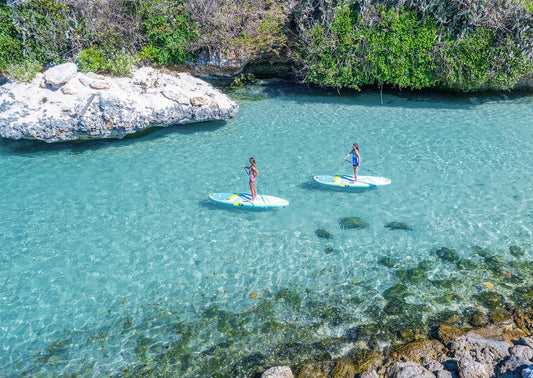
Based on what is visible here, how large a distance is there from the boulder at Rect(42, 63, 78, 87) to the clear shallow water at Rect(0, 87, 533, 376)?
2.87 meters

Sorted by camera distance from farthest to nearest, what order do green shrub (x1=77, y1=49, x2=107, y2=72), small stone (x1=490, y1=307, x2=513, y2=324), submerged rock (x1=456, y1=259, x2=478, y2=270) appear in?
green shrub (x1=77, y1=49, x2=107, y2=72) < submerged rock (x1=456, y1=259, x2=478, y2=270) < small stone (x1=490, y1=307, x2=513, y2=324)

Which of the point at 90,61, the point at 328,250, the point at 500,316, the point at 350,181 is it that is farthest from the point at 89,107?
the point at 500,316

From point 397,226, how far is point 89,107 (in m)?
13.8

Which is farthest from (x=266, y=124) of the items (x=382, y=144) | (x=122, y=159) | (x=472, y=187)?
(x=472, y=187)

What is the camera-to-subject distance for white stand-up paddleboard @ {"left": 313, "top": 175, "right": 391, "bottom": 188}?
13.4 meters

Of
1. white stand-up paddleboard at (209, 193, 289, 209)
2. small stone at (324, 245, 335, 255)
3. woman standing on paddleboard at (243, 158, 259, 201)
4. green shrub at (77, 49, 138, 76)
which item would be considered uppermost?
green shrub at (77, 49, 138, 76)

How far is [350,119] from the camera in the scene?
60.7 ft

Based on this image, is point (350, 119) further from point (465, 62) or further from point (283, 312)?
point (283, 312)

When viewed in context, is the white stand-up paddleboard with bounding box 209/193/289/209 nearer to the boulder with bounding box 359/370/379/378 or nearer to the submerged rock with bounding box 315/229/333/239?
the submerged rock with bounding box 315/229/333/239

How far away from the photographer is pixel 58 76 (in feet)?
53.0

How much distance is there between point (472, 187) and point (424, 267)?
16.1 ft

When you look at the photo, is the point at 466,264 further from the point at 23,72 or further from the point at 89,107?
the point at 23,72

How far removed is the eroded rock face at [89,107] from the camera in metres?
15.7

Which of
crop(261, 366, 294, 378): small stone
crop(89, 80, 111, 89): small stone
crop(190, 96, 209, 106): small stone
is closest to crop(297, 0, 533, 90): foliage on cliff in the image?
crop(190, 96, 209, 106): small stone
